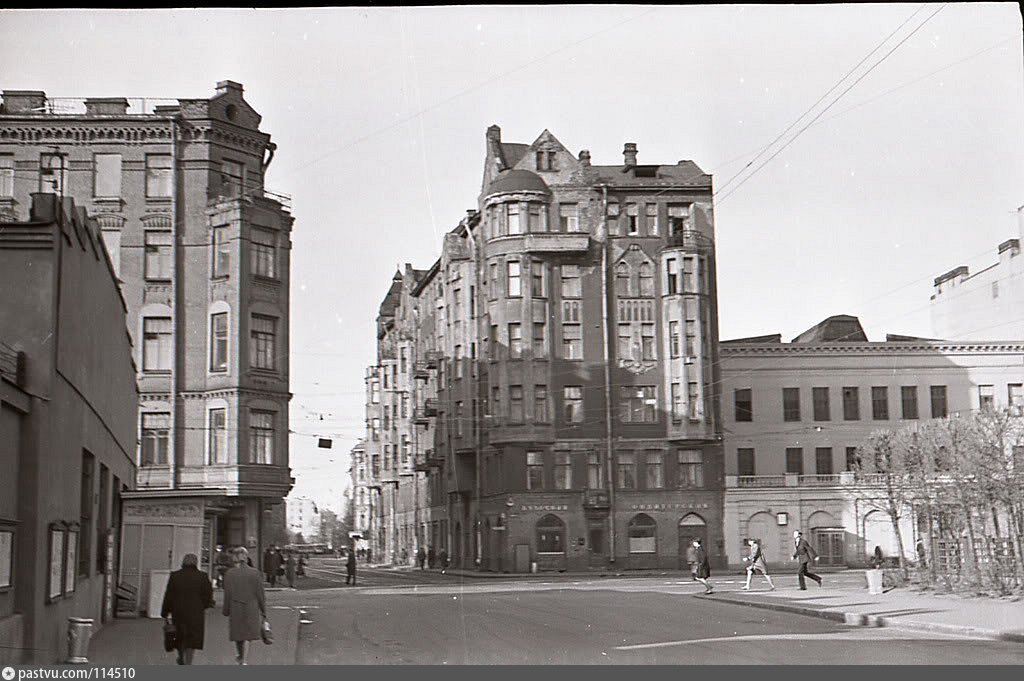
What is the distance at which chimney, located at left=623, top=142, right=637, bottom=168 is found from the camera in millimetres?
12188

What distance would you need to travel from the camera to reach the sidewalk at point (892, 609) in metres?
11.5

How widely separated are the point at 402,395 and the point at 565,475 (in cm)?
184

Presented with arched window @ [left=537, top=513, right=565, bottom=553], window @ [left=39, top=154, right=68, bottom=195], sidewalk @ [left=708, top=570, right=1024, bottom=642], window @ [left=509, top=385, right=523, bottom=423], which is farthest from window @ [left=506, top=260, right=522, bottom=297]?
window @ [left=39, top=154, right=68, bottom=195]

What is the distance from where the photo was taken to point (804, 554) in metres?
12.7

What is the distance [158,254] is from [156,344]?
0.89 metres

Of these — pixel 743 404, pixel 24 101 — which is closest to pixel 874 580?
pixel 743 404

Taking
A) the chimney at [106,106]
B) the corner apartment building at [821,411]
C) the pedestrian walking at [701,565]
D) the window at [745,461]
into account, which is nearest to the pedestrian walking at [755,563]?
the corner apartment building at [821,411]

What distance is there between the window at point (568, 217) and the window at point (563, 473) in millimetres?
2328

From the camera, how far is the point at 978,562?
1445cm

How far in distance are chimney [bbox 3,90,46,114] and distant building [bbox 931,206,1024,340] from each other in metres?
8.78

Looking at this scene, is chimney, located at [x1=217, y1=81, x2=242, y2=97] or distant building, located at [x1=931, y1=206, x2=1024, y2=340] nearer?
chimney, located at [x1=217, y1=81, x2=242, y2=97]

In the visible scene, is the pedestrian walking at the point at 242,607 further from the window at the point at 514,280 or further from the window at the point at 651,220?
the window at the point at 651,220

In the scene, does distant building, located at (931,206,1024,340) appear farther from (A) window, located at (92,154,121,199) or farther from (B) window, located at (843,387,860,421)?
(A) window, located at (92,154,121,199)

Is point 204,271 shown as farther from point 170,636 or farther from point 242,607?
point 170,636
